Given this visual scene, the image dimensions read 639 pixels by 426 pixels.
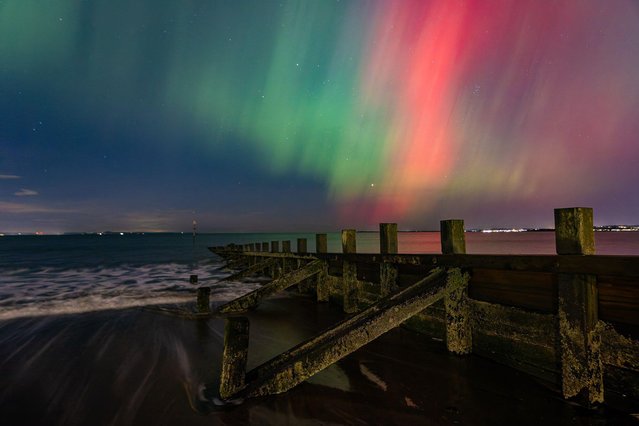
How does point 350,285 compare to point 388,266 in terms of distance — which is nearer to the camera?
point 388,266

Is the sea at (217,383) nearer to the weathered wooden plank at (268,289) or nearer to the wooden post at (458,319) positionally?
the wooden post at (458,319)

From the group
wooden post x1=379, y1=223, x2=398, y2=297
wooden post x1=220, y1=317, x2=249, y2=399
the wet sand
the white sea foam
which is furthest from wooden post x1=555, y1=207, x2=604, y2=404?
the white sea foam

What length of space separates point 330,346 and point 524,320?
2.39 metres

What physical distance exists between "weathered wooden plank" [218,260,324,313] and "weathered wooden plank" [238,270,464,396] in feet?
13.8

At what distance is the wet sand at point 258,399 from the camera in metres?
3.73

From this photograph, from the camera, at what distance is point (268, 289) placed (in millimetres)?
8578

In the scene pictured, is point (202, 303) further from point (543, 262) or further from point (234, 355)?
point (543, 262)

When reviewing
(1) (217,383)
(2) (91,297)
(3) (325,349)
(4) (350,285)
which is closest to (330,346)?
(3) (325,349)

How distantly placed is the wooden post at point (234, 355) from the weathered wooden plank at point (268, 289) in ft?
14.5

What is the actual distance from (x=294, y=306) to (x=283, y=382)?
613cm

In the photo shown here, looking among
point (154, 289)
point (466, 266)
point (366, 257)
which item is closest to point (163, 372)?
point (366, 257)

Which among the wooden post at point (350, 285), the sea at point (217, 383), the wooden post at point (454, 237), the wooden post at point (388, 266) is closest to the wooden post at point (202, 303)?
the sea at point (217, 383)

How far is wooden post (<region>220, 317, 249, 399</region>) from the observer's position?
3.93 m

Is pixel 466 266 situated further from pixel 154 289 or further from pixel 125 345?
pixel 154 289
